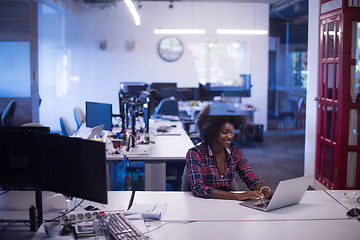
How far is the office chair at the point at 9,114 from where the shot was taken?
24.0 feet

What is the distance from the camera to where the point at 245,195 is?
3227 mm

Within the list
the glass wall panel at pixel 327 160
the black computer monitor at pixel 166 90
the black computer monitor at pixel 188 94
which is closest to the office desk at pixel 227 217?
the glass wall panel at pixel 327 160

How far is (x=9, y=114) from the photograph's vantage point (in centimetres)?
755

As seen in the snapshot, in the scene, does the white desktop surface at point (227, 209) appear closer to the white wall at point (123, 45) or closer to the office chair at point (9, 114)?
the office chair at point (9, 114)

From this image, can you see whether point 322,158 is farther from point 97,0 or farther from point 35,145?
point 97,0

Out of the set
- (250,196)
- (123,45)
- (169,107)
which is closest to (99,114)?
(169,107)

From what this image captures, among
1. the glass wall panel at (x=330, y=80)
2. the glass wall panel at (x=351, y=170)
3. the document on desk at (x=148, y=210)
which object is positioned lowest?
the glass wall panel at (x=351, y=170)

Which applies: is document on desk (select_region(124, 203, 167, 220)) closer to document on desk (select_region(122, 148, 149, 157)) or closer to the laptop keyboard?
the laptop keyboard

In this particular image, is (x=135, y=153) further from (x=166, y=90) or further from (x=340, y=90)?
(x=166, y=90)

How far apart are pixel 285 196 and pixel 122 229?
1065 mm

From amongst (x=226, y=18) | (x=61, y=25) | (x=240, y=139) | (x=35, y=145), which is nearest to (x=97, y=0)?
(x=61, y=25)

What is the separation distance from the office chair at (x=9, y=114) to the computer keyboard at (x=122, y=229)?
510cm

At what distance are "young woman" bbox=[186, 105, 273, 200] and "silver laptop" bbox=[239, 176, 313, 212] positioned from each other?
242 mm

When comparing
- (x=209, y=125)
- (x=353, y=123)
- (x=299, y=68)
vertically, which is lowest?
(x=353, y=123)
